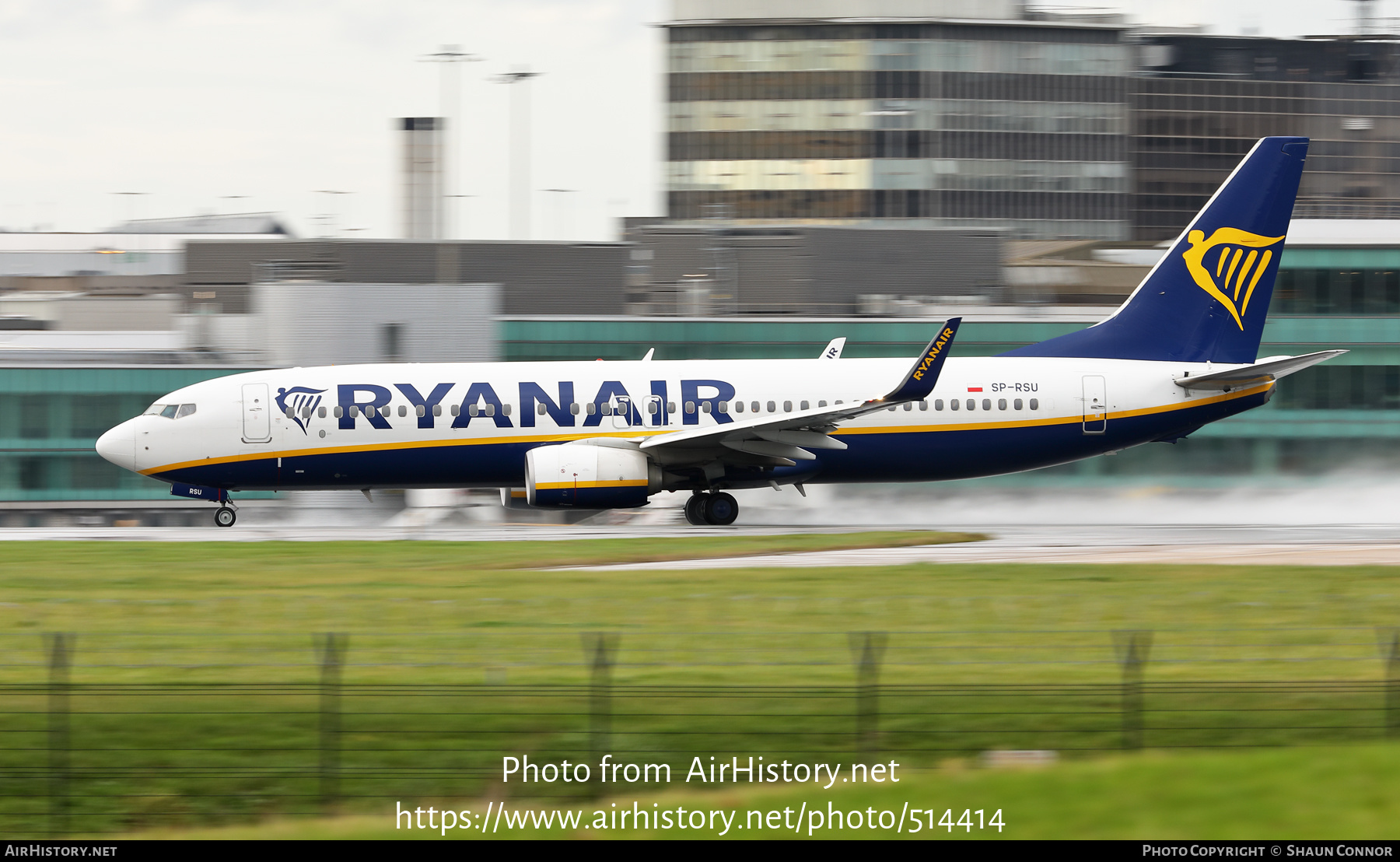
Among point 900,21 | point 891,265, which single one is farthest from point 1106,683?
point 900,21

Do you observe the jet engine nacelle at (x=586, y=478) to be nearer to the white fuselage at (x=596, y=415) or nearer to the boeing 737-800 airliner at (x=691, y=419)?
the boeing 737-800 airliner at (x=691, y=419)

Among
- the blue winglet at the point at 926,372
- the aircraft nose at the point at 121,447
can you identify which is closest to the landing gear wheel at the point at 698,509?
the blue winglet at the point at 926,372

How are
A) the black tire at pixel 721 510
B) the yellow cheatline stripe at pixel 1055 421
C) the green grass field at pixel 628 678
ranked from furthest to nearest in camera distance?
the black tire at pixel 721 510 < the yellow cheatline stripe at pixel 1055 421 < the green grass field at pixel 628 678

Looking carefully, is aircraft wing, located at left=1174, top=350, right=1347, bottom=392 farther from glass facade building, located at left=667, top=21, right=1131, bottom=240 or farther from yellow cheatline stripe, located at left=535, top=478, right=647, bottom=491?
glass facade building, located at left=667, top=21, right=1131, bottom=240

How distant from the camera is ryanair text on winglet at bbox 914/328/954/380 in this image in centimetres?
2923

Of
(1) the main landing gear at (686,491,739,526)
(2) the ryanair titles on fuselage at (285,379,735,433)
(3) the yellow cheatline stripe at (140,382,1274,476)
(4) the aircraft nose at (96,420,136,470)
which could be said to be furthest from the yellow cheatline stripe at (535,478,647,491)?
(4) the aircraft nose at (96,420,136,470)

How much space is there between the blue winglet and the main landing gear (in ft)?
14.7

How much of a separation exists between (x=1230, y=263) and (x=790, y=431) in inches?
436

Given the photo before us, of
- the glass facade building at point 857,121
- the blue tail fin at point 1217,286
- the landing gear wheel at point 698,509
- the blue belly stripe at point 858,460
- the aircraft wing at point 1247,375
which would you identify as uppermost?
the glass facade building at point 857,121

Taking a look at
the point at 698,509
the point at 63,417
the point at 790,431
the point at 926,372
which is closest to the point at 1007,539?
the point at 926,372

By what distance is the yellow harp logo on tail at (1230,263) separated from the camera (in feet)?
110

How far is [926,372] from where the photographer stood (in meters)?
29.5

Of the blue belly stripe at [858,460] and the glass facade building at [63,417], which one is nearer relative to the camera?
the blue belly stripe at [858,460]

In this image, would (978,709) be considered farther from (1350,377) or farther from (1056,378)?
(1350,377)
